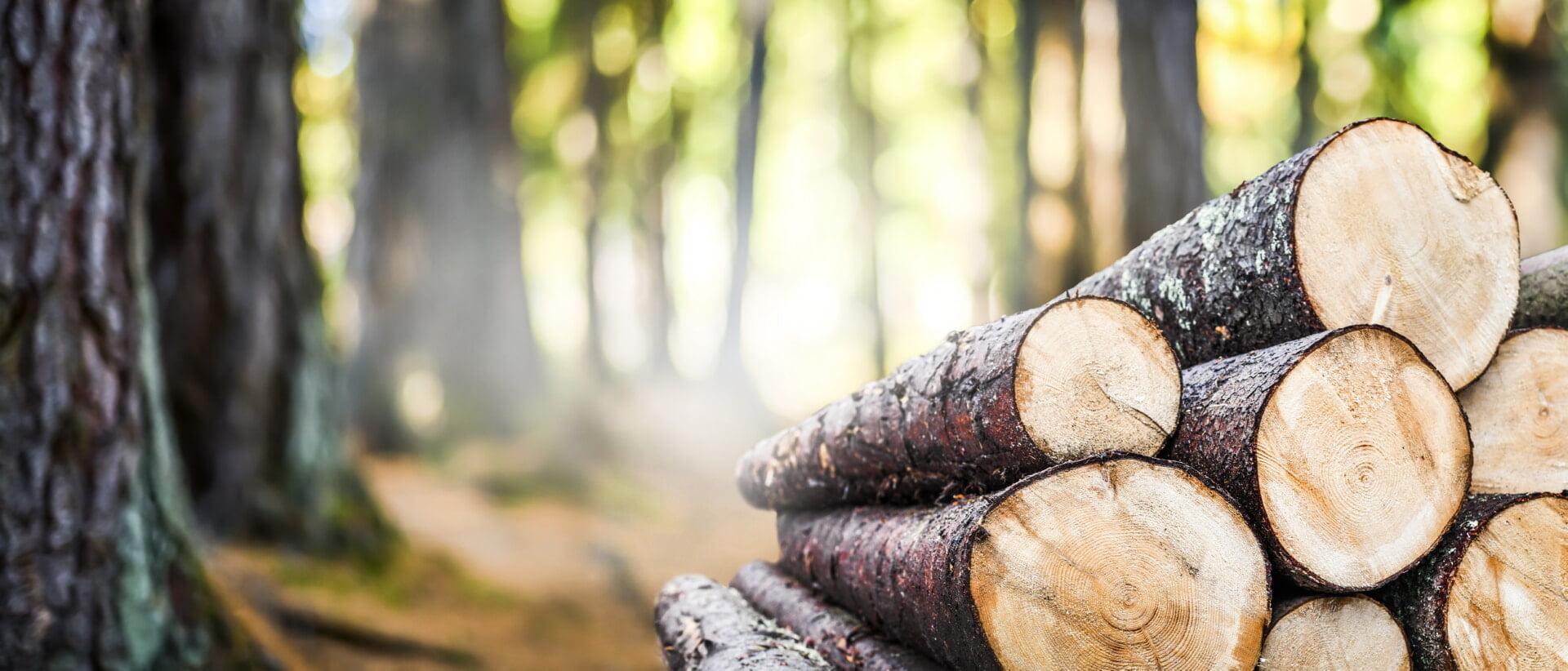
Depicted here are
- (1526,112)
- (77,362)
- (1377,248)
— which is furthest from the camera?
(1526,112)

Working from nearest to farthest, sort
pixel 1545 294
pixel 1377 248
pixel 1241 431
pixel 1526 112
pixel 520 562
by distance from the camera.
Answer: pixel 1241 431, pixel 1377 248, pixel 1545 294, pixel 520 562, pixel 1526 112

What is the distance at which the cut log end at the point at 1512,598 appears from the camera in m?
1.90

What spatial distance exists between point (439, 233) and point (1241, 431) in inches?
429

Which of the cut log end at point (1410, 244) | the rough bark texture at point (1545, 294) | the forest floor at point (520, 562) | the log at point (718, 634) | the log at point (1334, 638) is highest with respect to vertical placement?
the cut log end at point (1410, 244)

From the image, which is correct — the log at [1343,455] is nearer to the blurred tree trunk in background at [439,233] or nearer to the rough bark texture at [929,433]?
the rough bark texture at [929,433]

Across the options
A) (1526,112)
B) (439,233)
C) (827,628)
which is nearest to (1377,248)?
(827,628)

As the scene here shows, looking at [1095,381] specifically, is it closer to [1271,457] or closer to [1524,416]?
[1271,457]

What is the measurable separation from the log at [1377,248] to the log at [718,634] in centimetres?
144

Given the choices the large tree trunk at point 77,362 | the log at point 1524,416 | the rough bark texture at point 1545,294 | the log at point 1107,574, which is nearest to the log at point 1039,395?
the log at point 1107,574

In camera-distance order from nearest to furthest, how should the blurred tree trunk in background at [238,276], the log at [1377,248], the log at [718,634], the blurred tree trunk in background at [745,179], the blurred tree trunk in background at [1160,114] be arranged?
the log at [1377,248]
the log at [718,634]
the blurred tree trunk in background at [238,276]
the blurred tree trunk in background at [1160,114]
the blurred tree trunk in background at [745,179]

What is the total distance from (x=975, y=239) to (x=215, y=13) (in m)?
11.6

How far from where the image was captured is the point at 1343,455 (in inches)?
71.7

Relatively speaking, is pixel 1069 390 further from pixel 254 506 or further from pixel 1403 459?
pixel 254 506

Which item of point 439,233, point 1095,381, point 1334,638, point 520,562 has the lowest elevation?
point 520,562
